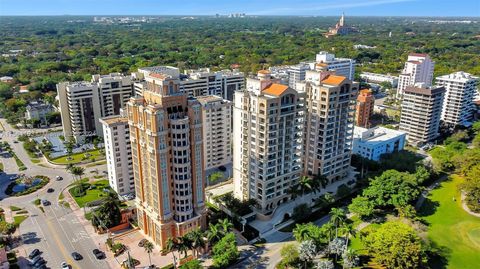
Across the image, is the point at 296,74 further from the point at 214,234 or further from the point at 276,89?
the point at 214,234

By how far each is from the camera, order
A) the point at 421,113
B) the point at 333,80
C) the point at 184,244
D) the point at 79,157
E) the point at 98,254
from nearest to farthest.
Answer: the point at 184,244, the point at 98,254, the point at 333,80, the point at 79,157, the point at 421,113

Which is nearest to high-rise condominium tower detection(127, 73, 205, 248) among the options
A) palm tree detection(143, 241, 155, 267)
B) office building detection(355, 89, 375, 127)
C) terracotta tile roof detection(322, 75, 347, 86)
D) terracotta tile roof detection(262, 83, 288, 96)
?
palm tree detection(143, 241, 155, 267)

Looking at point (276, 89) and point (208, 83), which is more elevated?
point (276, 89)

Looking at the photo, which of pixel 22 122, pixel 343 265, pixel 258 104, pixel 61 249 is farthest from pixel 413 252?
pixel 22 122

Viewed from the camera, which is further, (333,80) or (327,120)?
(333,80)

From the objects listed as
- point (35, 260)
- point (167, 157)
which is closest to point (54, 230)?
point (35, 260)

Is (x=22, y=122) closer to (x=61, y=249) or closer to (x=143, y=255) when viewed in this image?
(x=61, y=249)

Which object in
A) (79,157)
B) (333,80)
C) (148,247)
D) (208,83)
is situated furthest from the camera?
(208,83)

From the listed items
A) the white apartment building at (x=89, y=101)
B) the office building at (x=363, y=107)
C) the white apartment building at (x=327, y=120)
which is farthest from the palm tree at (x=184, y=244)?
the office building at (x=363, y=107)
